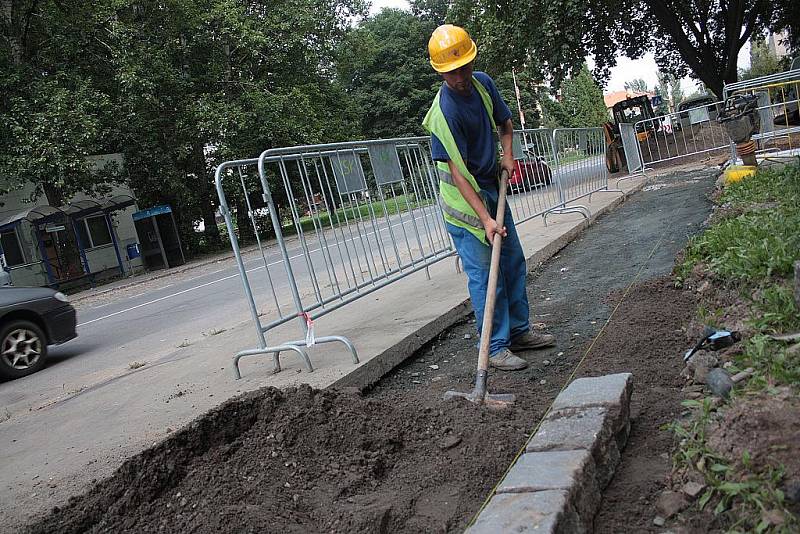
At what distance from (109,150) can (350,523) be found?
72.7 feet

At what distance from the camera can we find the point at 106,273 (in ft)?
73.2

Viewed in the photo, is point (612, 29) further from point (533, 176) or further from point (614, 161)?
point (533, 176)

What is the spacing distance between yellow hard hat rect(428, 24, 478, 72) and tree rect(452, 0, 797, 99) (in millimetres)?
16911

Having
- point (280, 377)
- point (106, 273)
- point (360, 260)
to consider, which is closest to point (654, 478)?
point (280, 377)

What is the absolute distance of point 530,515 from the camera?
213cm

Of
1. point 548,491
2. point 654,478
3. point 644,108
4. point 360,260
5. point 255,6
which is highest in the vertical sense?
point 255,6

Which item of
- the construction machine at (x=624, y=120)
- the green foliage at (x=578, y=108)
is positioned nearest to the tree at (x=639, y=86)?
the green foliage at (x=578, y=108)

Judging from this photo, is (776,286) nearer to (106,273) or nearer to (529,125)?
(106,273)

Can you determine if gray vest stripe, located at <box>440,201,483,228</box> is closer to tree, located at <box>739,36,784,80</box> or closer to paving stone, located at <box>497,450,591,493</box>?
paving stone, located at <box>497,450,591,493</box>

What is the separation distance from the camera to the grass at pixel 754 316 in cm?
212

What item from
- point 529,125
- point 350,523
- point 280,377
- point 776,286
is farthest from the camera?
point 529,125

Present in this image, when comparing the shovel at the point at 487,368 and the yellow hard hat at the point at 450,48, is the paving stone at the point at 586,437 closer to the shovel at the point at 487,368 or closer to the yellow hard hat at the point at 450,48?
the shovel at the point at 487,368

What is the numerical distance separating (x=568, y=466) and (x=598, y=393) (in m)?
0.65

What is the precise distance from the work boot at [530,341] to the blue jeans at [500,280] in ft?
0.11
